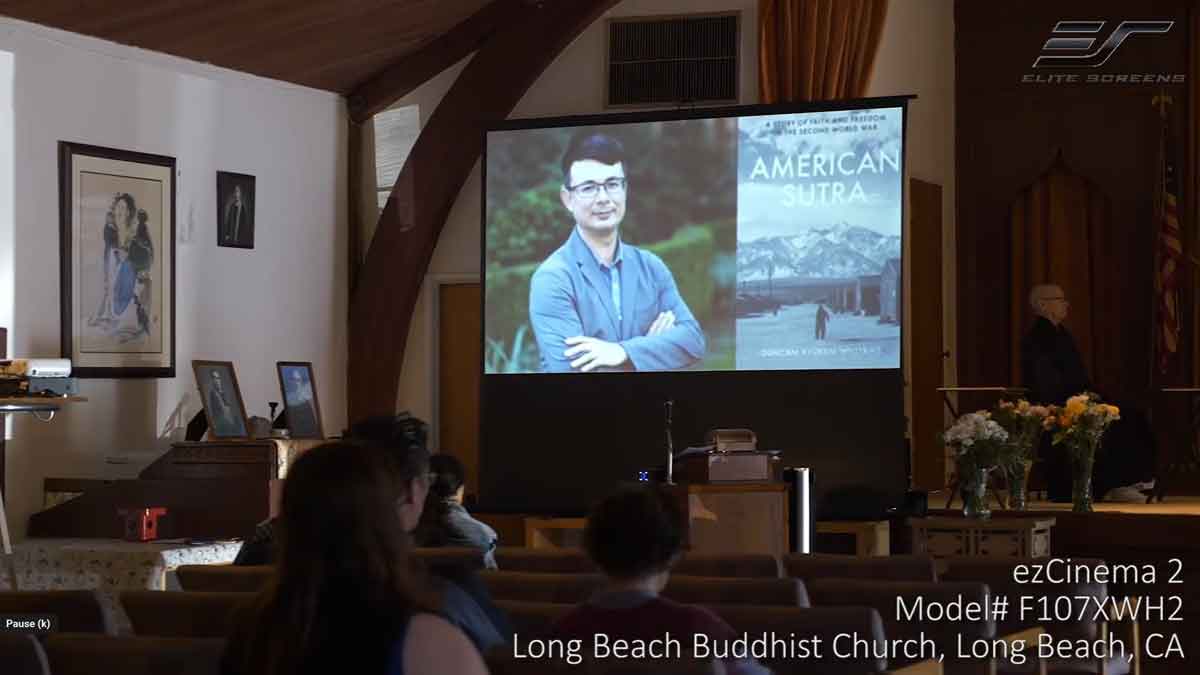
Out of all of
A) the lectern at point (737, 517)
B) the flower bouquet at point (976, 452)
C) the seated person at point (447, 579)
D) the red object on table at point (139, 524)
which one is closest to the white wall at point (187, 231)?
the red object on table at point (139, 524)

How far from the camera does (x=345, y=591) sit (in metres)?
Result: 2.32

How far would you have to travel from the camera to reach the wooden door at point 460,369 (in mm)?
12398

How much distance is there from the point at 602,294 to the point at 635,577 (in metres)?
7.36

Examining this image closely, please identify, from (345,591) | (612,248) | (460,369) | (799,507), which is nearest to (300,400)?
(460,369)

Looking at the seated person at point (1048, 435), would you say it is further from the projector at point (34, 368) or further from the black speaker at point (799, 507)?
the projector at point (34, 368)

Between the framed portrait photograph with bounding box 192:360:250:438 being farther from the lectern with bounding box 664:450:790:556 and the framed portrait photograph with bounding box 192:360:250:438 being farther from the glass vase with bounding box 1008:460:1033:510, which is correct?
Answer: the glass vase with bounding box 1008:460:1033:510

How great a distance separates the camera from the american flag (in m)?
11.8

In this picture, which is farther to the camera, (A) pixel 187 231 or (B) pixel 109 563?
(A) pixel 187 231

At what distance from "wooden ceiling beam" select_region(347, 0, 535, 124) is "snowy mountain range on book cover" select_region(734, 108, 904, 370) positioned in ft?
7.19

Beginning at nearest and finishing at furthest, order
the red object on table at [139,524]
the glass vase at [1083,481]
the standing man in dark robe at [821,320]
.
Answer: the red object on table at [139,524]
the glass vase at [1083,481]
the standing man in dark robe at [821,320]

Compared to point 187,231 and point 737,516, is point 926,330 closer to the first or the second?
point 187,231

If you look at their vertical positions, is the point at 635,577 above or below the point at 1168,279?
below

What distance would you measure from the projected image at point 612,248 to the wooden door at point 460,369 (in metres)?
1.27

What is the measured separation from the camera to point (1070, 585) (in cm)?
469
